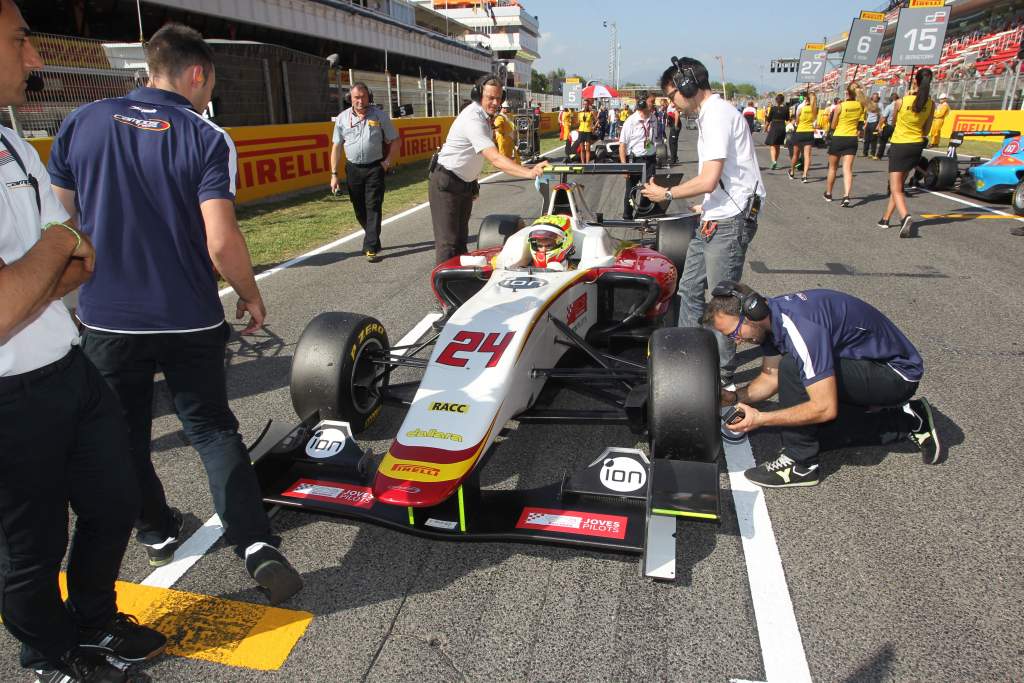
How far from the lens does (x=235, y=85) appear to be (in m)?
13.8

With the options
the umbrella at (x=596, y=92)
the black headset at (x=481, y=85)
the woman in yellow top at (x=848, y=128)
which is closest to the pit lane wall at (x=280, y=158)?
the black headset at (x=481, y=85)

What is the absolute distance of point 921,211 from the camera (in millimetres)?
11156

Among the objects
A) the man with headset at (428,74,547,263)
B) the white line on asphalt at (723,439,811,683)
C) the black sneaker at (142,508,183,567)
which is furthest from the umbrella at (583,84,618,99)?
the black sneaker at (142,508,183,567)

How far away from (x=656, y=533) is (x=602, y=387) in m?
1.57

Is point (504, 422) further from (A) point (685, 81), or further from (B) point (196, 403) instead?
(A) point (685, 81)

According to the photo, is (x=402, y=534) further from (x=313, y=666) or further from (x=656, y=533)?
(x=656, y=533)

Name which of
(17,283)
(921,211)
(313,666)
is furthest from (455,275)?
(921,211)

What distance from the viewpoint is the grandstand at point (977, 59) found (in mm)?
25375

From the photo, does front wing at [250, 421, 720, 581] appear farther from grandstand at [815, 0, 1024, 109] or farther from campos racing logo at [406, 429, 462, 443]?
grandstand at [815, 0, 1024, 109]

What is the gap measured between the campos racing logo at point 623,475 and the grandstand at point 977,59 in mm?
21066

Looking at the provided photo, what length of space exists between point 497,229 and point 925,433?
12.7 ft

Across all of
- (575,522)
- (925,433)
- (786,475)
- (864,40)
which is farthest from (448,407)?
(864,40)

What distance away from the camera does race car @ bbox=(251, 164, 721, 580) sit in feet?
9.02

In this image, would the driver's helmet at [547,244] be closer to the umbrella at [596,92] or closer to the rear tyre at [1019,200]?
the rear tyre at [1019,200]
